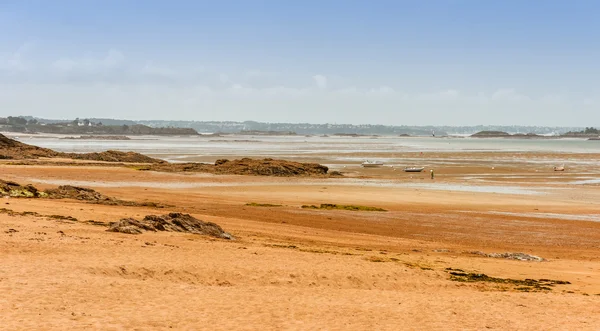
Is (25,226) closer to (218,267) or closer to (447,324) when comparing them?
(218,267)

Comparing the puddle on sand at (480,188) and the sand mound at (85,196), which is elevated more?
the sand mound at (85,196)

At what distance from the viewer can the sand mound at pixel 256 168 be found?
183ft

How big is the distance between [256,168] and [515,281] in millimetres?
39293

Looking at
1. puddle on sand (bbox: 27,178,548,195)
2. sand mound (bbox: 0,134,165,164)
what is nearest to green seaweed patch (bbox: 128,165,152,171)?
sand mound (bbox: 0,134,165,164)

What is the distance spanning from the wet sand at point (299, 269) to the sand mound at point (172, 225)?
63 cm

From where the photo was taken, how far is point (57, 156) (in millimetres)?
68750

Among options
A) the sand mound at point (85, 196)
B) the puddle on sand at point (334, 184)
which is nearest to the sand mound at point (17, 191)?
the sand mound at point (85, 196)

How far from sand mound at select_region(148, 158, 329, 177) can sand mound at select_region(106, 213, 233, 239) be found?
3220 cm

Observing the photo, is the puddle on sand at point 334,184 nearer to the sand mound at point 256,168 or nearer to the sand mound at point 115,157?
the sand mound at point 256,168

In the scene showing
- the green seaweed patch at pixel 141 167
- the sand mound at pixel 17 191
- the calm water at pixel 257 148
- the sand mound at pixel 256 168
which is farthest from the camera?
the calm water at pixel 257 148

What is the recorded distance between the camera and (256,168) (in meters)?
56.3

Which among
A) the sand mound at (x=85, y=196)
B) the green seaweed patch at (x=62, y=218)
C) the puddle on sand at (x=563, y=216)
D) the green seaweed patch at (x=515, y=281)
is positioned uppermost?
the green seaweed patch at (x=62, y=218)

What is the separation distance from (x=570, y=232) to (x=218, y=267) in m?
16.6

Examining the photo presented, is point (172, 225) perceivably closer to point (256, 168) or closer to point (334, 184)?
point (334, 184)
